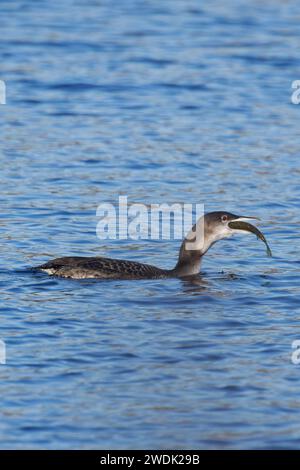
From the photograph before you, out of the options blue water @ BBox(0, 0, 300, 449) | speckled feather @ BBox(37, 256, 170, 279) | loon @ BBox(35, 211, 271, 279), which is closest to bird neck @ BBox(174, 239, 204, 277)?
loon @ BBox(35, 211, 271, 279)

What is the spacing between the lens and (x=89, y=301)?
12.7 metres

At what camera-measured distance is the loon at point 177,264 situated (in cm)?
1341

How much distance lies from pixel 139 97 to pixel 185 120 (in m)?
1.77

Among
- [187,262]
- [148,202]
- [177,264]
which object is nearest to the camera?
[187,262]

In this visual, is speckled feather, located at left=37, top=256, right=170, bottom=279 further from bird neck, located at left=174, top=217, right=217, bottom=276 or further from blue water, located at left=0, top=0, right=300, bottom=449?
bird neck, located at left=174, top=217, right=217, bottom=276

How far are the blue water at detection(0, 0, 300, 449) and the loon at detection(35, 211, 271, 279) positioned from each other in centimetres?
13

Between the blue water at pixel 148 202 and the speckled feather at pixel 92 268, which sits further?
the speckled feather at pixel 92 268

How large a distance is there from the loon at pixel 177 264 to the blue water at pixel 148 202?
0.13 metres

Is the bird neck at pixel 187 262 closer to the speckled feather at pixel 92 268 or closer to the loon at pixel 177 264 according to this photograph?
the loon at pixel 177 264

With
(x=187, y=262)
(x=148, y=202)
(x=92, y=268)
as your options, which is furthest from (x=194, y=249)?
(x=148, y=202)

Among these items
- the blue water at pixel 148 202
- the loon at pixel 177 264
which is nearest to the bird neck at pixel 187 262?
the loon at pixel 177 264

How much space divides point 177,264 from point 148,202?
3089mm

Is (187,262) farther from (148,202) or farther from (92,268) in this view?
(148,202)

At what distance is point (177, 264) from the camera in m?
14.0
